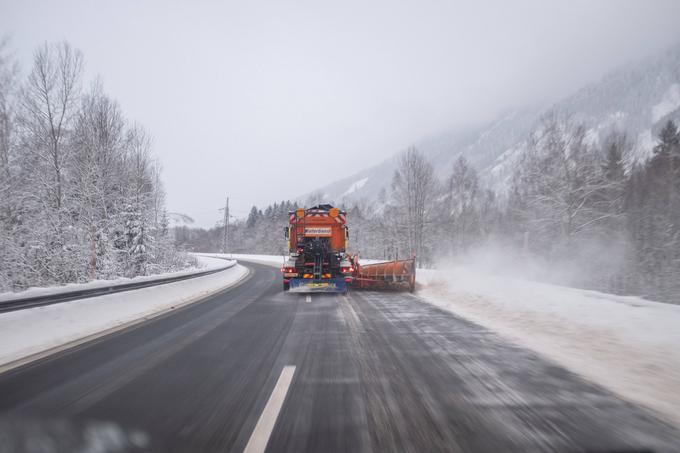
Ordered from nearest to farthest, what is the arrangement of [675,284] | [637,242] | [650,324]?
1. [650,324]
2. [675,284]
3. [637,242]

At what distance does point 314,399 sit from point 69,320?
5.58 m

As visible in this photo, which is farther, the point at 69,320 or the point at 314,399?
the point at 69,320

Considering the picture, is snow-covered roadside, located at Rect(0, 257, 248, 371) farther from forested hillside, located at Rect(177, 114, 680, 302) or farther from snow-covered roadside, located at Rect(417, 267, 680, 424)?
forested hillside, located at Rect(177, 114, 680, 302)

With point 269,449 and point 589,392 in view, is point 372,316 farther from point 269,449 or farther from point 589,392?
point 269,449

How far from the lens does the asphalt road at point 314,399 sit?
254cm

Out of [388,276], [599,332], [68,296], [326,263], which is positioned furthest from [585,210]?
[68,296]

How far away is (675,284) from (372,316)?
2514 cm

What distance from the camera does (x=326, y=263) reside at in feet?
43.7

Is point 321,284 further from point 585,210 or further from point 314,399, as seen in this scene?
point 585,210

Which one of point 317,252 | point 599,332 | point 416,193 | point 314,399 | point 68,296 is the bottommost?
point 314,399

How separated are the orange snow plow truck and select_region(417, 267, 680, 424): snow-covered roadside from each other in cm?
408

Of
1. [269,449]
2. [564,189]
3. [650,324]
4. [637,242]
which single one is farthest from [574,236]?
[269,449]

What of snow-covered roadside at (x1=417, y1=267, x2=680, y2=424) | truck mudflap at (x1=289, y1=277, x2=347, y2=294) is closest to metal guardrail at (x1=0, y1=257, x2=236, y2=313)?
truck mudflap at (x1=289, y1=277, x2=347, y2=294)

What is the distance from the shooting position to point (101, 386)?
3689mm
